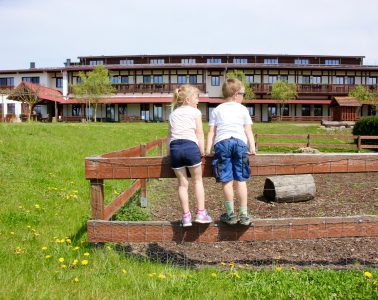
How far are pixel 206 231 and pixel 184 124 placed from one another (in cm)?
106

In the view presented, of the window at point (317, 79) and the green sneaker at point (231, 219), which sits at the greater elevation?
the window at point (317, 79)

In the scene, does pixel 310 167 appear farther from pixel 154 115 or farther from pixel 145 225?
pixel 154 115

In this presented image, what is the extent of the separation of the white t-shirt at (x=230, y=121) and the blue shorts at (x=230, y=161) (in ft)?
0.24

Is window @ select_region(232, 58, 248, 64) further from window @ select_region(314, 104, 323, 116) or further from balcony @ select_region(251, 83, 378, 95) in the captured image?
window @ select_region(314, 104, 323, 116)

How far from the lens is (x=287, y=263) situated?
4.98m

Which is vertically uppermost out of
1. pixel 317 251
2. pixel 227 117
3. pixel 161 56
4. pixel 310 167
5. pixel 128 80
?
pixel 161 56

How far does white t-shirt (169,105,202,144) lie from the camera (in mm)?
4230

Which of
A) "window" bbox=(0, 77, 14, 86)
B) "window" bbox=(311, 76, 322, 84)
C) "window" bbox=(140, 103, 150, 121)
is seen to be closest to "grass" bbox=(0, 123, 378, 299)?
"window" bbox=(140, 103, 150, 121)

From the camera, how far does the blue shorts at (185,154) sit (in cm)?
413

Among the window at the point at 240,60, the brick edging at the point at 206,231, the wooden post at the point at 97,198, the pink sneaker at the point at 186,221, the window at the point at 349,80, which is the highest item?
the window at the point at 240,60

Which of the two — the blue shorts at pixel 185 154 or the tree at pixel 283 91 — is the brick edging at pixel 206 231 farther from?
the tree at pixel 283 91

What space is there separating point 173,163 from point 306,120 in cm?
5312

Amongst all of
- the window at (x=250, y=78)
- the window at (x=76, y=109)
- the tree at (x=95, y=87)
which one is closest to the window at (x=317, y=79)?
the window at (x=250, y=78)

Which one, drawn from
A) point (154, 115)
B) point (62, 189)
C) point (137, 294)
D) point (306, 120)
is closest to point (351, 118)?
point (306, 120)
